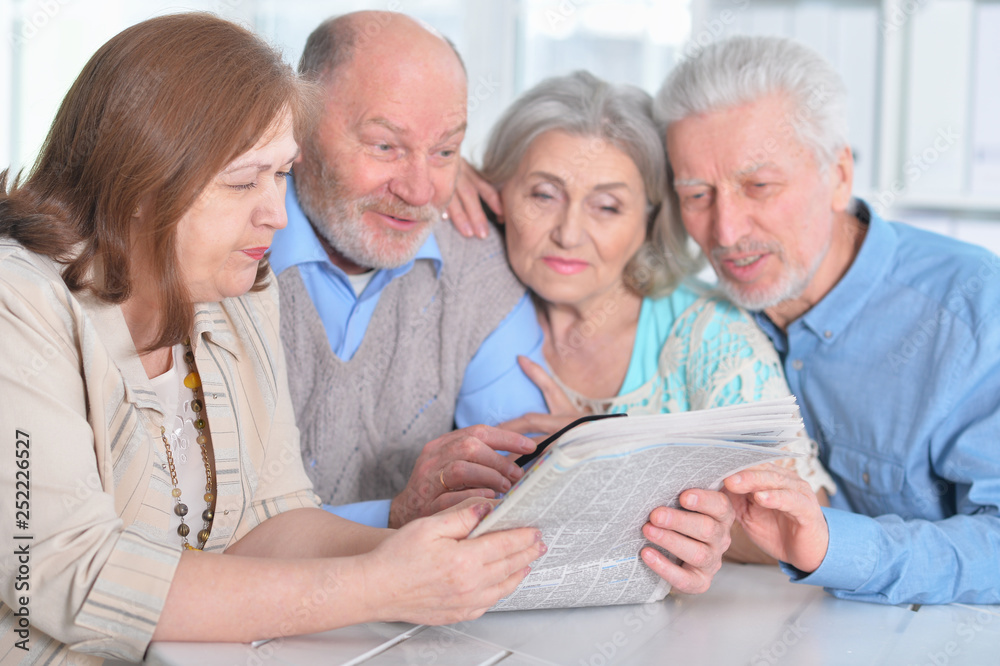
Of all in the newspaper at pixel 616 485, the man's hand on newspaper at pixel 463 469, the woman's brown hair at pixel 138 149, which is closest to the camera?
the newspaper at pixel 616 485

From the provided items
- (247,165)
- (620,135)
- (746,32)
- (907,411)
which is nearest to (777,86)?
(620,135)

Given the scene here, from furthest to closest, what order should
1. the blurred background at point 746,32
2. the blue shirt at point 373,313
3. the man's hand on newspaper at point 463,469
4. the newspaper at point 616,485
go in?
the blurred background at point 746,32 → the blue shirt at point 373,313 → the man's hand on newspaper at point 463,469 → the newspaper at point 616,485

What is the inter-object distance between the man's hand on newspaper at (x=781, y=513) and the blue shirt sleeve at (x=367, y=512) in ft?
2.03

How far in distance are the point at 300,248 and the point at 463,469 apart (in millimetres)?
640

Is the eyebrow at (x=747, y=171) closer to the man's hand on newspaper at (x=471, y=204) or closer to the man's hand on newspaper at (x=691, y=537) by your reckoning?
the man's hand on newspaper at (x=471, y=204)

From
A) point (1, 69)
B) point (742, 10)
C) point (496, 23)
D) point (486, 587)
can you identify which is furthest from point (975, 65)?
point (1, 69)

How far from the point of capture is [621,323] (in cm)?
189

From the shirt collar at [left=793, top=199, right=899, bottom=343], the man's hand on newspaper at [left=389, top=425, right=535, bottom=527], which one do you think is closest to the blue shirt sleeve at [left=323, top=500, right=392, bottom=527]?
the man's hand on newspaper at [left=389, top=425, right=535, bottom=527]

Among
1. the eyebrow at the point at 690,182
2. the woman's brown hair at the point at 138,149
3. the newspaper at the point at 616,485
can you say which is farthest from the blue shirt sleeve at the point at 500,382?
the woman's brown hair at the point at 138,149

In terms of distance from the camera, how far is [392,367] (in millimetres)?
1742

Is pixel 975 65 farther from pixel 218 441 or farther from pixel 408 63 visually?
pixel 218 441

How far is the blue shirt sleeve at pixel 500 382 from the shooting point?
1773mm

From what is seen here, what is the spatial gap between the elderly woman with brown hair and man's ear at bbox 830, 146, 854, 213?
1051 mm

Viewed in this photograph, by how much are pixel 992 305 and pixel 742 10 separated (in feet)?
7.80
